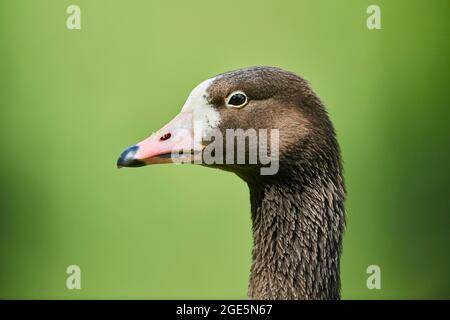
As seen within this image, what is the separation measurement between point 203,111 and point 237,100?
147 millimetres

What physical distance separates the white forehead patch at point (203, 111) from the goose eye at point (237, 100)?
0.23ft

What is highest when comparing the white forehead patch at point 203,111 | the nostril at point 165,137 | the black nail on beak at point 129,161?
the white forehead patch at point 203,111

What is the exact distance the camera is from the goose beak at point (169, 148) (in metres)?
Result: 3.08

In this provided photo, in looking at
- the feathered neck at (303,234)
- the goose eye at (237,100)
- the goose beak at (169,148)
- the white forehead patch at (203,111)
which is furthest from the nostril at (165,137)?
the feathered neck at (303,234)

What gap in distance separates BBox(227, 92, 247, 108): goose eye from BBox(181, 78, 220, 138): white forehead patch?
0.07m

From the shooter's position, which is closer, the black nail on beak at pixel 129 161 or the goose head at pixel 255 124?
the black nail on beak at pixel 129 161

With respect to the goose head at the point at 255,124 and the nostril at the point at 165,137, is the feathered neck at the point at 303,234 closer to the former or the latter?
the goose head at the point at 255,124

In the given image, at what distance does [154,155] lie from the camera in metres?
3.09

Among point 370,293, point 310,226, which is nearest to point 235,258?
point 370,293

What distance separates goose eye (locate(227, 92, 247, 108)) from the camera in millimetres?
3252

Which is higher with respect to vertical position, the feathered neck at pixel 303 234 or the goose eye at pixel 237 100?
the goose eye at pixel 237 100

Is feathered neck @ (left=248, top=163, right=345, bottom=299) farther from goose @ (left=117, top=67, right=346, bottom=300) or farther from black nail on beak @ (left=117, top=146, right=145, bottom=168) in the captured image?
black nail on beak @ (left=117, top=146, right=145, bottom=168)

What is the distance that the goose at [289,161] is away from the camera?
127 inches

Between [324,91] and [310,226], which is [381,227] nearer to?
[324,91]
